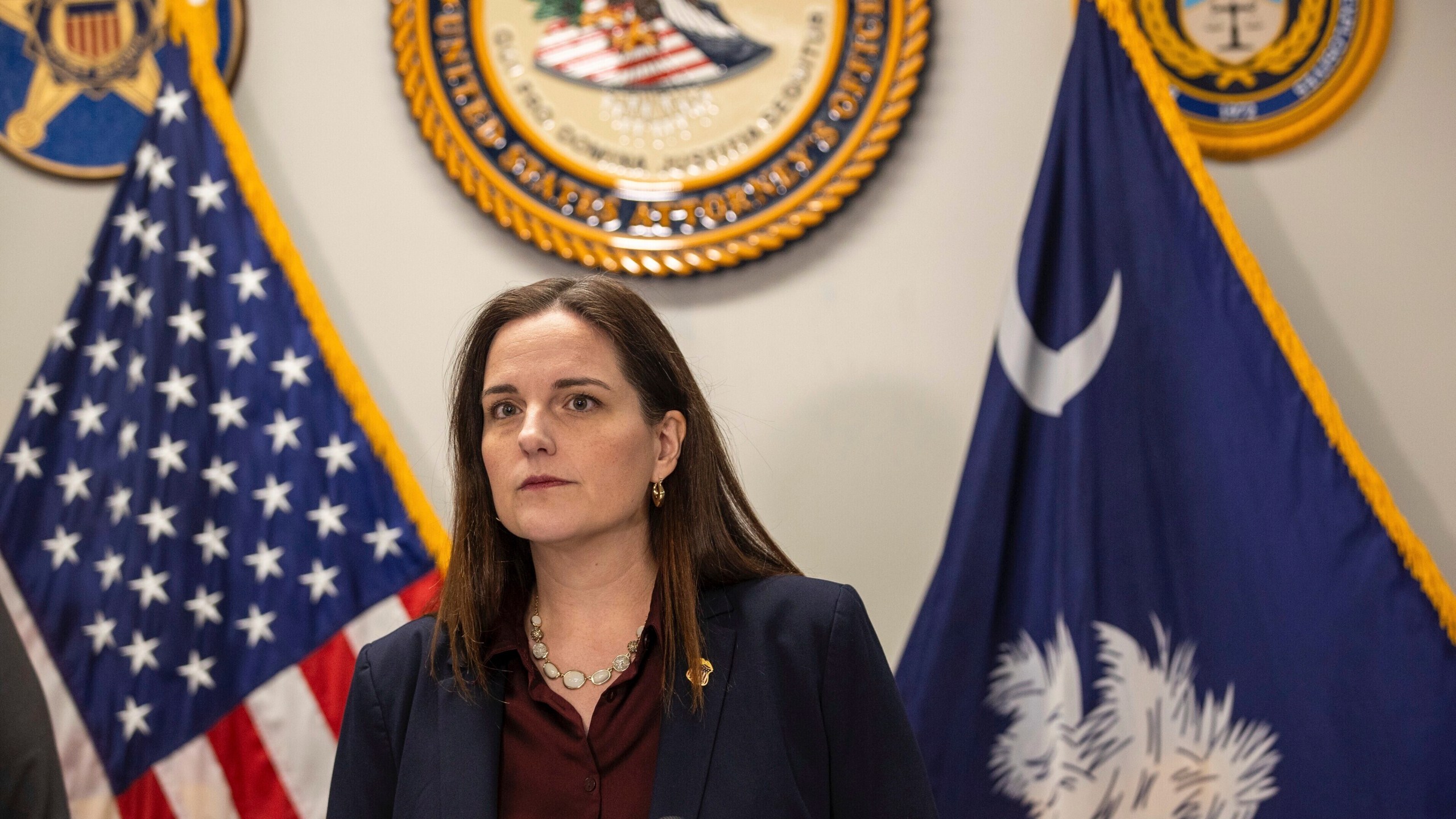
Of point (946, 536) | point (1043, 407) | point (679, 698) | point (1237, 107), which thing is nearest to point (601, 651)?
point (679, 698)

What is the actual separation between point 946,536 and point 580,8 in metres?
1.37

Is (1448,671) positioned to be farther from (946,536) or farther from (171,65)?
(171,65)

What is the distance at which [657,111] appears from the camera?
95.8 inches

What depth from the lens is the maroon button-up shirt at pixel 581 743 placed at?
4.14 ft

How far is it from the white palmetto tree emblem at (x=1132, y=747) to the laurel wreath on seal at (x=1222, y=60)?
1.13 meters

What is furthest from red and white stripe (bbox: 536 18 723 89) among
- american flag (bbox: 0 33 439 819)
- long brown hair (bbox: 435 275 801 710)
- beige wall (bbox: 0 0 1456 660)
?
long brown hair (bbox: 435 275 801 710)

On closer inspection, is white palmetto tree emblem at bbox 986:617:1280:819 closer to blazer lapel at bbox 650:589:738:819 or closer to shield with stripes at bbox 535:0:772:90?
blazer lapel at bbox 650:589:738:819

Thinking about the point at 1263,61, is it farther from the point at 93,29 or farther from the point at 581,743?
the point at 93,29

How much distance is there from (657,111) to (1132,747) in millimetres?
1562

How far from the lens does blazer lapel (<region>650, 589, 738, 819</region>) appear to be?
1231mm

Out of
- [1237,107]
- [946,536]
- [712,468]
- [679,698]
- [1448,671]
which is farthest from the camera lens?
[1237,107]

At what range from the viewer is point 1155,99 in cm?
217

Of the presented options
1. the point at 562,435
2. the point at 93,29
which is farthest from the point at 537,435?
the point at 93,29

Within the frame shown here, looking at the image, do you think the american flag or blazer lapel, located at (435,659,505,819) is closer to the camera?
blazer lapel, located at (435,659,505,819)
